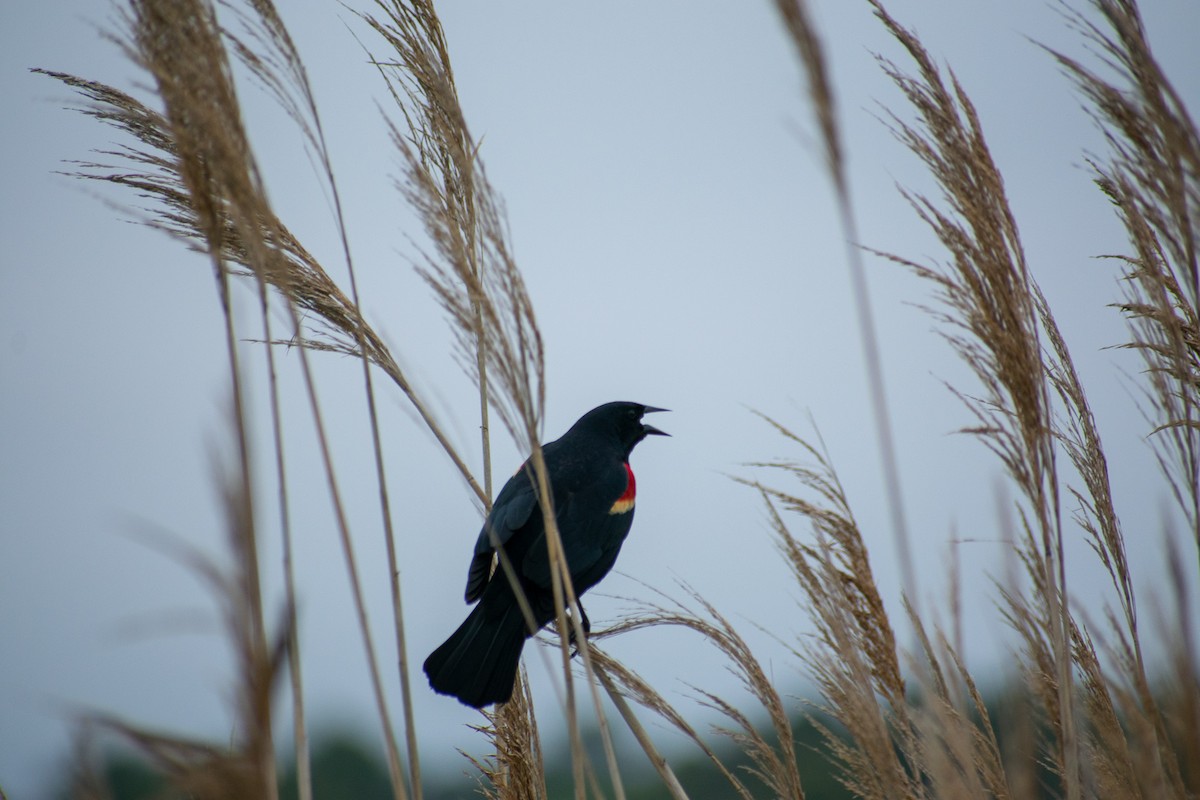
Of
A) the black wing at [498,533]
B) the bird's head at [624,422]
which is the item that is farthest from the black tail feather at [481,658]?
the bird's head at [624,422]

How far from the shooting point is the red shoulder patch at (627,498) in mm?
3049

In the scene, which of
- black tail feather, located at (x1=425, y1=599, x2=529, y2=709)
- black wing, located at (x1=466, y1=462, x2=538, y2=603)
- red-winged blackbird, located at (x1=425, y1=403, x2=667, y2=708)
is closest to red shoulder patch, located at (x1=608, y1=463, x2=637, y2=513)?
red-winged blackbird, located at (x1=425, y1=403, x2=667, y2=708)

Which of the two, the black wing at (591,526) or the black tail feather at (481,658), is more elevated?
the black wing at (591,526)

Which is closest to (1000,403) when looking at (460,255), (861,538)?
(861,538)

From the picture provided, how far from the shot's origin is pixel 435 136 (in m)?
2.28

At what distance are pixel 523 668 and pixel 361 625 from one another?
1000 millimetres

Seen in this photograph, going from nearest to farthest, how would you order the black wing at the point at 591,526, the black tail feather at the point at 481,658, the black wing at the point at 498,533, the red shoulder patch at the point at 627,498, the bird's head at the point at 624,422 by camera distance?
the black tail feather at the point at 481,658, the black wing at the point at 498,533, the black wing at the point at 591,526, the red shoulder patch at the point at 627,498, the bird's head at the point at 624,422

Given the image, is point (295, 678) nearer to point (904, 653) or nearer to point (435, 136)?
point (904, 653)

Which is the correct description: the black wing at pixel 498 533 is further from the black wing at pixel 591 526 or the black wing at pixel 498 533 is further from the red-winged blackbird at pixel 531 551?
the black wing at pixel 591 526

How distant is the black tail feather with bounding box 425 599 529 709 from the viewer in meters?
2.32

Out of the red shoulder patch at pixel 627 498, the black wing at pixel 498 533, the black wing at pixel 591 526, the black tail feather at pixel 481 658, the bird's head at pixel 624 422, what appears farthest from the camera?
the bird's head at pixel 624 422

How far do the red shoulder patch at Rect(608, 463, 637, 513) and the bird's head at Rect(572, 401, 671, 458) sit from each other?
383mm

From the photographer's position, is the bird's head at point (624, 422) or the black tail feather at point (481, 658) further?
the bird's head at point (624, 422)

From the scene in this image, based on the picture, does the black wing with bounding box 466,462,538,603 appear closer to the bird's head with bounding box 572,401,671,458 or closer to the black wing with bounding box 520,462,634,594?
the black wing with bounding box 520,462,634,594
